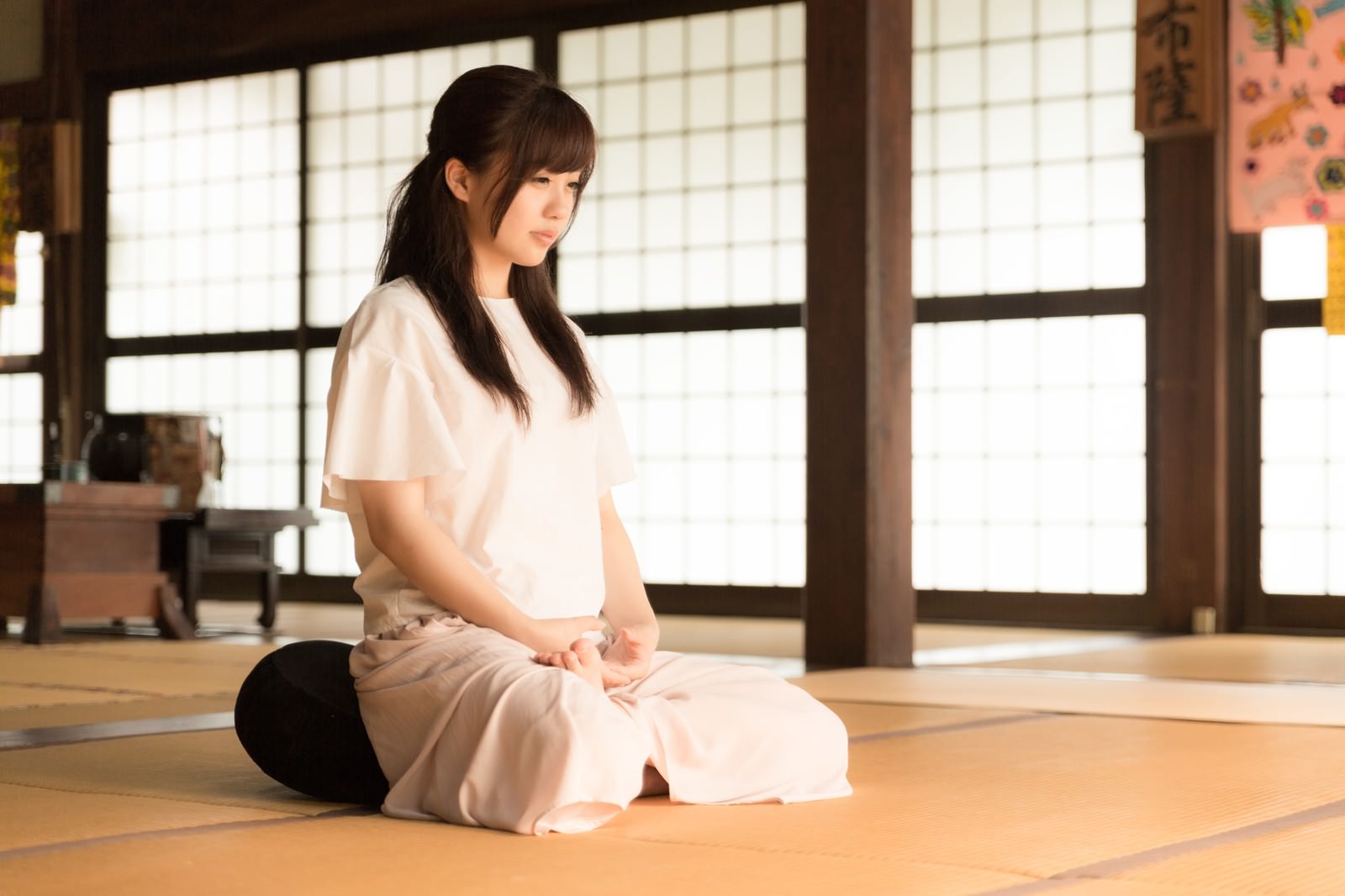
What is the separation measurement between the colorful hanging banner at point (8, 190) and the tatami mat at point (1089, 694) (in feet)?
16.8

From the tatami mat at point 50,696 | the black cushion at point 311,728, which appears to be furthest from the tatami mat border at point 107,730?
the black cushion at point 311,728

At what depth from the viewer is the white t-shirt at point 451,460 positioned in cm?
215

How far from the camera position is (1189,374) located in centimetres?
609

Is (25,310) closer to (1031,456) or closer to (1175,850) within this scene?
(1031,456)

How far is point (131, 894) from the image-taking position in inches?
64.2

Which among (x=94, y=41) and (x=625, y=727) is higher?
(x=94, y=41)

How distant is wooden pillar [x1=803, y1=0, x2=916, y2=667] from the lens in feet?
15.0

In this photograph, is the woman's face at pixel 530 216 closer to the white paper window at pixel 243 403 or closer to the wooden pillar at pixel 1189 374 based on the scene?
the wooden pillar at pixel 1189 374

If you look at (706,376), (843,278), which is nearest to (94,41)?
(706,376)

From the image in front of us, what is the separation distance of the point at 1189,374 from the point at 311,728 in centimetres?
449

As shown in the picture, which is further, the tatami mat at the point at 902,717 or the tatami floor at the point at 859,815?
the tatami mat at the point at 902,717

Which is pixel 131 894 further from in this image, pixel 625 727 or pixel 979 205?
pixel 979 205

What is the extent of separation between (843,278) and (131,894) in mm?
3218

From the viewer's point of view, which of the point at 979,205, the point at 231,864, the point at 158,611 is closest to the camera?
the point at 231,864
